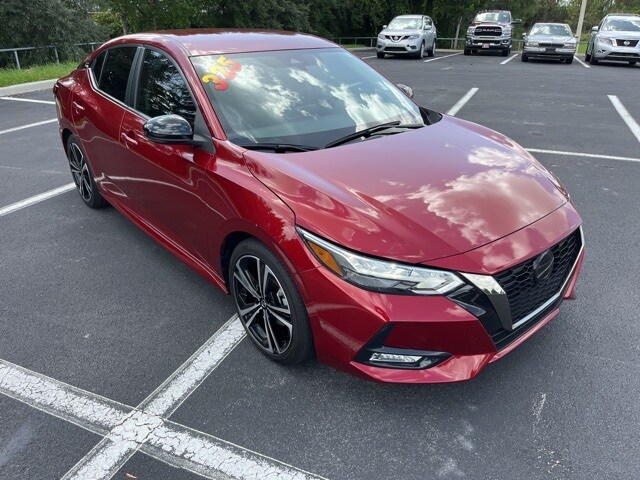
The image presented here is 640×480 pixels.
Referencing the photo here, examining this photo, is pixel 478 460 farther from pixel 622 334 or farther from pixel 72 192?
pixel 72 192

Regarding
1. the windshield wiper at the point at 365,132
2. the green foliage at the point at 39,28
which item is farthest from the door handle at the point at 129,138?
the green foliage at the point at 39,28

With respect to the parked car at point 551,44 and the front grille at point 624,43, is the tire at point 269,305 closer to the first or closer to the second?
the front grille at point 624,43

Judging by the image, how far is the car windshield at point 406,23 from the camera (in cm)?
2152

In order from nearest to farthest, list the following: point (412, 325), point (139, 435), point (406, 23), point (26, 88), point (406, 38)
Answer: point (412, 325) < point (139, 435) < point (26, 88) < point (406, 38) < point (406, 23)

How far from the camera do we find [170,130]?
2.94 metres


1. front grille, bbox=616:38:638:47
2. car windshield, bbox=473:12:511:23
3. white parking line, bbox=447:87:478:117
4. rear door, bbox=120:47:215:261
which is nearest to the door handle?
rear door, bbox=120:47:215:261

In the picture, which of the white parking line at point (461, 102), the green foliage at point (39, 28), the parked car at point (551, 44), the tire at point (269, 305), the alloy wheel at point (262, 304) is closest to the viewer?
the tire at point (269, 305)

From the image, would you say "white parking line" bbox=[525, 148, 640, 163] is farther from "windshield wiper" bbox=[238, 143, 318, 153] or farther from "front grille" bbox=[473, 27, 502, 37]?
"front grille" bbox=[473, 27, 502, 37]

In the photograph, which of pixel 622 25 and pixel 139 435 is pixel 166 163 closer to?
pixel 139 435

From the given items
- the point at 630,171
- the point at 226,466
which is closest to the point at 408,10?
the point at 630,171

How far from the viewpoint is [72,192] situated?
5.61 meters

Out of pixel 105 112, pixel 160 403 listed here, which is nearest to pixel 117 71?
pixel 105 112

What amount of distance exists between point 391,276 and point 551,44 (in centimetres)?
1981

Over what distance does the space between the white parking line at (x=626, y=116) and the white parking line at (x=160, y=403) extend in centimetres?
705
